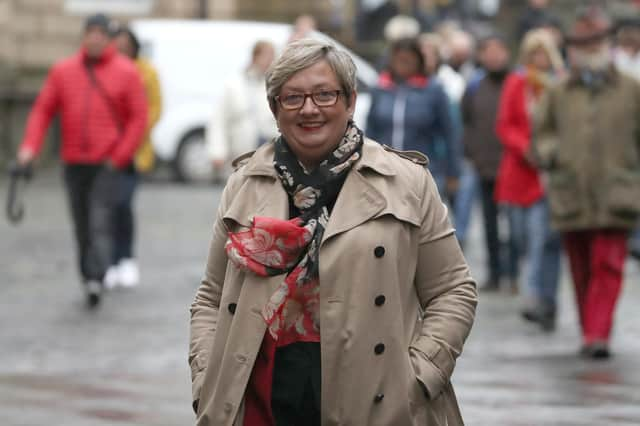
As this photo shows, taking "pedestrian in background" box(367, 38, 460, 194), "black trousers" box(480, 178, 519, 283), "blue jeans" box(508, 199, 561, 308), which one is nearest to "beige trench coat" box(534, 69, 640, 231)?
"blue jeans" box(508, 199, 561, 308)

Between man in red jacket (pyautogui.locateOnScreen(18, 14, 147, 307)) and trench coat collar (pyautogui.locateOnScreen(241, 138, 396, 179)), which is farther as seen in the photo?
man in red jacket (pyautogui.locateOnScreen(18, 14, 147, 307))

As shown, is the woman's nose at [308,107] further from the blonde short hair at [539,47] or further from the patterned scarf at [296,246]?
the blonde short hair at [539,47]

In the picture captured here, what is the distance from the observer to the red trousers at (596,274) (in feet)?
31.5

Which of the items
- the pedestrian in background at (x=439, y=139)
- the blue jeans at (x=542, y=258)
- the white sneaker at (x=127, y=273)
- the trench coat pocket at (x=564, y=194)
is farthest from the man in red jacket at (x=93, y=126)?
the trench coat pocket at (x=564, y=194)

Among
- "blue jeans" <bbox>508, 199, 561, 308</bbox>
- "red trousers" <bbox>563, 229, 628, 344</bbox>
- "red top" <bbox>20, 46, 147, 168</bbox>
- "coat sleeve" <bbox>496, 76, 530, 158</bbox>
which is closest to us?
"red trousers" <bbox>563, 229, 628, 344</bbox>

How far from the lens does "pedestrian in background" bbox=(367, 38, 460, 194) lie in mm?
11711

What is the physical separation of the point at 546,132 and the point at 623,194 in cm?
64

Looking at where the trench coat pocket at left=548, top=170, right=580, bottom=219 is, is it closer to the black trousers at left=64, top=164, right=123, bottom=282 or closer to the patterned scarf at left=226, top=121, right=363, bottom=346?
the black trousers at left=64, top=164, right=123, bottom=282

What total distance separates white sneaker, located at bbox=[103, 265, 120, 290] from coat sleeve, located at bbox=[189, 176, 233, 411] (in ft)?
28.1

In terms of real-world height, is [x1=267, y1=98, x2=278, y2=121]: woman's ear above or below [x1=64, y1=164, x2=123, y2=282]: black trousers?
above

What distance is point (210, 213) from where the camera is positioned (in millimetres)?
19750

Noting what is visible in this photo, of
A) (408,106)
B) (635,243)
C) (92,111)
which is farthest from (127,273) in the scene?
(635,243)

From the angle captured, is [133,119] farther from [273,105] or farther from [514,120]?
[273,105]

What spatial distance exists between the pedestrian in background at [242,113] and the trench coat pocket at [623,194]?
3.75 m
